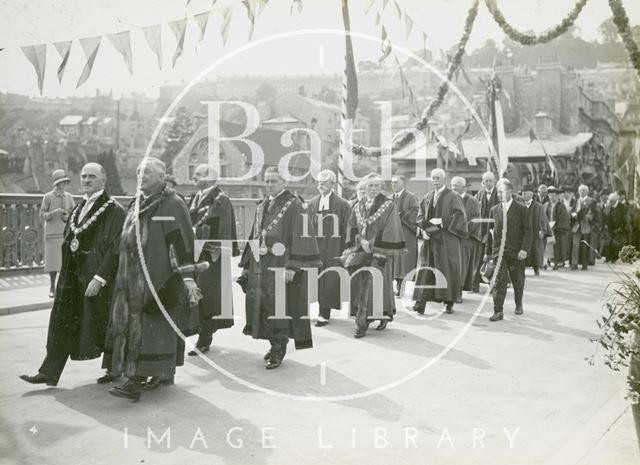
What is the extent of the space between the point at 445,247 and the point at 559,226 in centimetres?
878

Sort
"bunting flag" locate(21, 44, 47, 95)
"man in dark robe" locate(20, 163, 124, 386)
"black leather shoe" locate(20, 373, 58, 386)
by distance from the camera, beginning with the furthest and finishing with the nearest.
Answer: "bunting flag" locate(21, 44, 47, 95)
"man in dark robe" locate(20, 163, 124, 386)
"black leather shoe" locate(20, 373, 58, 386)

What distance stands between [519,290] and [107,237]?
21.5 feet

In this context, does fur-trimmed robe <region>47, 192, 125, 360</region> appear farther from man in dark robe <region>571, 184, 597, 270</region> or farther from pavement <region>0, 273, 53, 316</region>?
man in dark robe <region>571, 184, 597, 270</region>

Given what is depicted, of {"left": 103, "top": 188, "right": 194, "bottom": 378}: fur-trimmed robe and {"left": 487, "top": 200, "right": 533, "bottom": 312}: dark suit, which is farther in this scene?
{"left": 487, "top": 200, "right": 533, "bottom": 312}: dark suit

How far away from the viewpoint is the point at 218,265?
7.42 meters

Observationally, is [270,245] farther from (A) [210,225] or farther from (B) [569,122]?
(B) [569,122]

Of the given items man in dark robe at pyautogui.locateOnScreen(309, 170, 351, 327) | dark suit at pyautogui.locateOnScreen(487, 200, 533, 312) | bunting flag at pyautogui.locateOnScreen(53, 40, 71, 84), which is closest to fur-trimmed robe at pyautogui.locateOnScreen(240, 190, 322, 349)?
man in dark robe at pyautogui.locateOnScreen(309, 170, 351, 327)

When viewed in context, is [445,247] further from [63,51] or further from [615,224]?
[615,224]

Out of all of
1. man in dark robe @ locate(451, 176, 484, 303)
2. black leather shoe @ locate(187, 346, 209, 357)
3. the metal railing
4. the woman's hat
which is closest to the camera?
black leather shoe @ locate(187, 346, 209, 357)

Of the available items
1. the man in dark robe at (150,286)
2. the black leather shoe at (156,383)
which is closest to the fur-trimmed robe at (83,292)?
the man in dark robe at (150,286)

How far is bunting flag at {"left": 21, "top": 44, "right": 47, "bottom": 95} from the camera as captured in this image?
22.3 feet

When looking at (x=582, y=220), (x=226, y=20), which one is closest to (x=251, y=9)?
(x=226, y=20)

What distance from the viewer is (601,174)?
3062cm

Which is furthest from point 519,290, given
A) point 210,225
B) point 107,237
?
point 107,237
